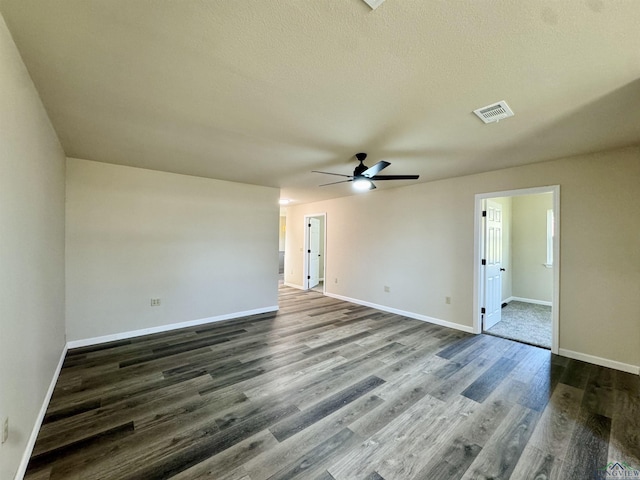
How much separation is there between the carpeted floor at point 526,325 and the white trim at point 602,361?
262mm

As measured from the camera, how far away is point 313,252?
7.68 metres

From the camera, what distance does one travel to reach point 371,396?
95.7 inches

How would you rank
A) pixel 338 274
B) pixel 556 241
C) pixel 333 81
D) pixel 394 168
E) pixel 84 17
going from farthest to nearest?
1. pixel 338 274
2. pixel 394 168
3. pixel 556 241
4. pixel 333 81
5. pixel 84 17

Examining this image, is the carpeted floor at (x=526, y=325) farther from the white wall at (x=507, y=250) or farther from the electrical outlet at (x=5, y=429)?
the electrical outlet at (x=5, y=429)

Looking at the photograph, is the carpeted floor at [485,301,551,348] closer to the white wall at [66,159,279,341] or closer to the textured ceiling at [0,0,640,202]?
the textured ceiling at [0,0,640,202]

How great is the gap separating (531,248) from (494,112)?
17.6 feet

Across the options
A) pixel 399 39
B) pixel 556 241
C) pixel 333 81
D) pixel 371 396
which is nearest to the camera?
pixel 399 39

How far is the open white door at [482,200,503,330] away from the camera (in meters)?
4.16

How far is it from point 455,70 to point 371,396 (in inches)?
105

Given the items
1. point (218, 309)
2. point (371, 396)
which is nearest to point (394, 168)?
point (371, 396)

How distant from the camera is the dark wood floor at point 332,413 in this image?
1.69m

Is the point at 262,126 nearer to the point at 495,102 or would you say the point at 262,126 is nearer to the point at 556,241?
the point at 495,102

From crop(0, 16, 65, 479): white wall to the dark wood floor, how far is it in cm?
36

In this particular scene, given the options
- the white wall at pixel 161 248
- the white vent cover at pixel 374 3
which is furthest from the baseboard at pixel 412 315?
the white vent cover at pixel 374 3
